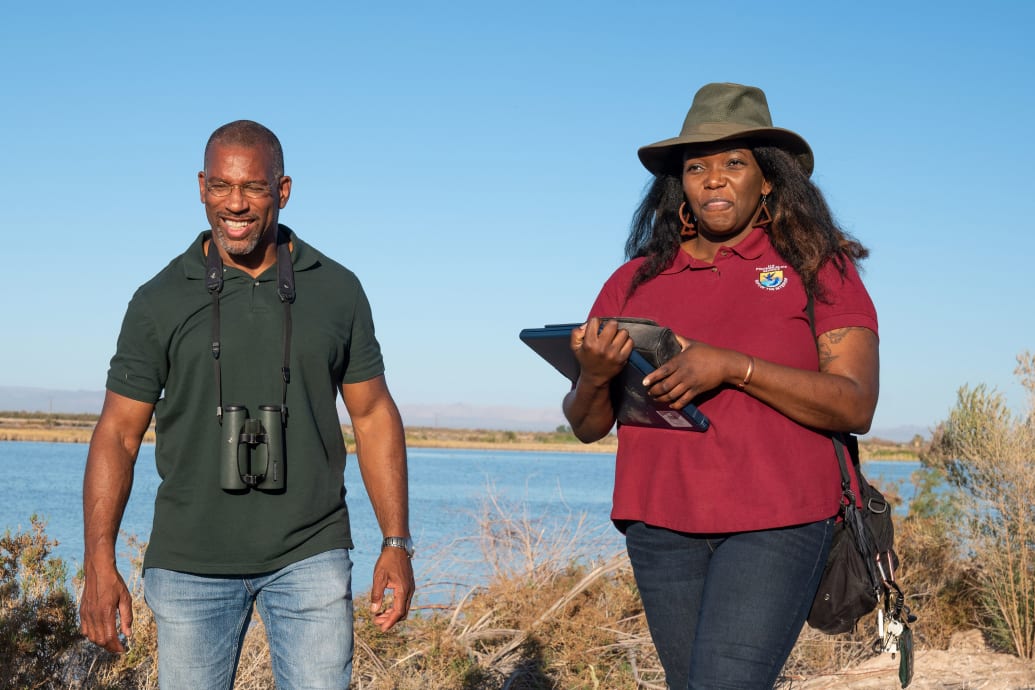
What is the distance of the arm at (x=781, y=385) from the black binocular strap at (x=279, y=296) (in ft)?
3.37

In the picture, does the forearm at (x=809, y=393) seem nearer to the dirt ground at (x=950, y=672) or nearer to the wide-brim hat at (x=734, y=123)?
the wide-brim hat at (x=734, y=123)

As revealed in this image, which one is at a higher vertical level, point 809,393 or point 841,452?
point 809,393

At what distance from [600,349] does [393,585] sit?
1.00m

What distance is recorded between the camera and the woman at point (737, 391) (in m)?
3.15

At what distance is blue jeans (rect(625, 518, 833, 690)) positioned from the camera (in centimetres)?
310

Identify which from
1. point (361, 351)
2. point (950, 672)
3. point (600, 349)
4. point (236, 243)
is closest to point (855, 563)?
point (600, 349)

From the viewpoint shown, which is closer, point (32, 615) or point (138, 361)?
point (138, 361)

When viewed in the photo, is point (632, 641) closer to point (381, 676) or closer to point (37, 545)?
point (381, 676)

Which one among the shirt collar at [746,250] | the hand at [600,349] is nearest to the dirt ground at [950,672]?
the shirt collar at [746,250]

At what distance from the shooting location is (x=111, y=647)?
132 inches

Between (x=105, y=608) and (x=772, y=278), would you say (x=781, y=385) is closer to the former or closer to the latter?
(x=772, y=278)

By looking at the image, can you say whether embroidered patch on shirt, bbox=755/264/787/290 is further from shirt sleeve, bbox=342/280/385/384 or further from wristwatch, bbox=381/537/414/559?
wristwatch, bbox=381/537/414/559

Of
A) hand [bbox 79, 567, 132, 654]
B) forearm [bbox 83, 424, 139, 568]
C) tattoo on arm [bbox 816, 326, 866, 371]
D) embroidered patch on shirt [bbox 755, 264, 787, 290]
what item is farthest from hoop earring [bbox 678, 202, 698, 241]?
hand [bbox 79, 567, 132, 654]

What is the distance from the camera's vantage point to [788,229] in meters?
3.46
